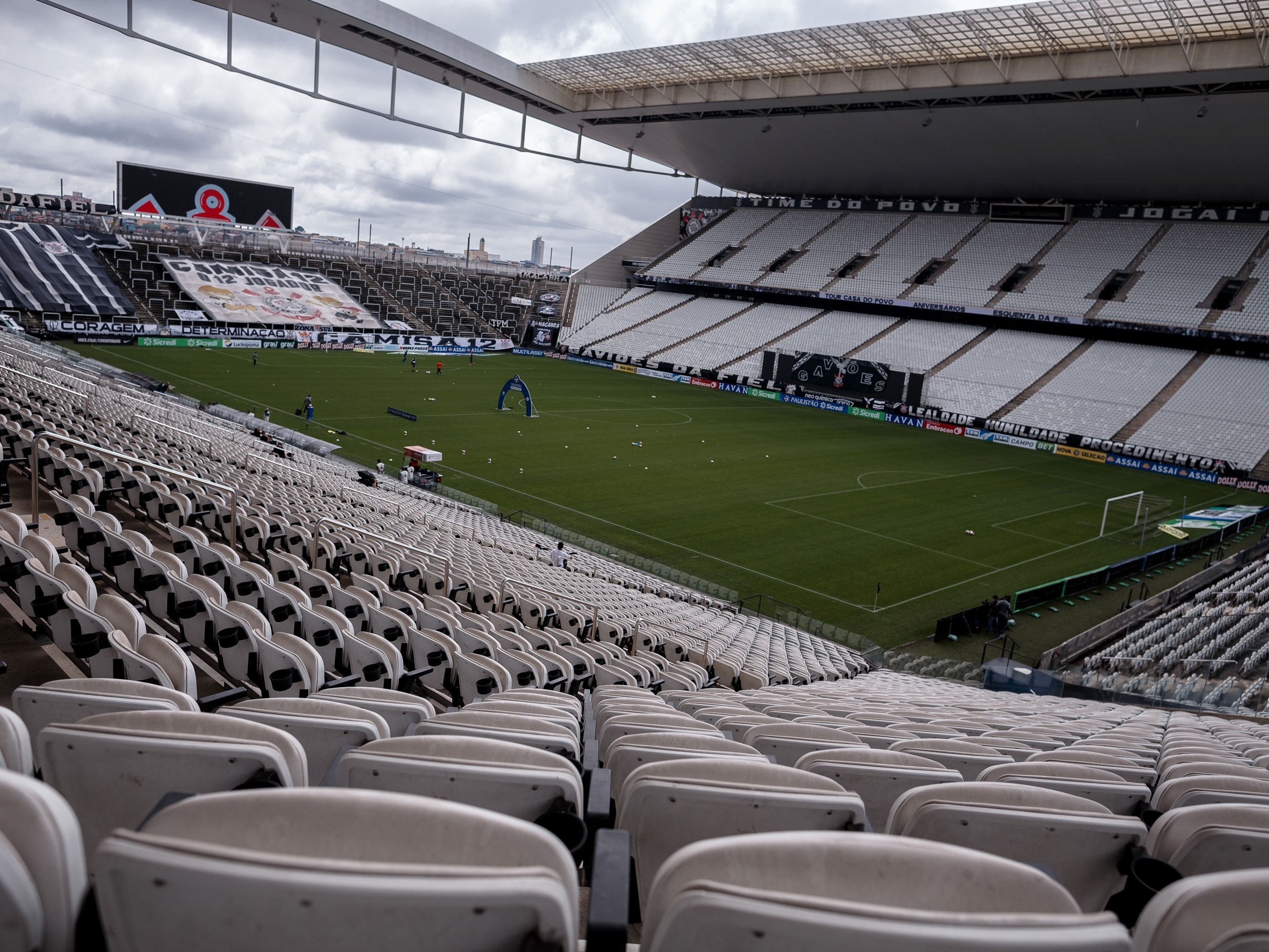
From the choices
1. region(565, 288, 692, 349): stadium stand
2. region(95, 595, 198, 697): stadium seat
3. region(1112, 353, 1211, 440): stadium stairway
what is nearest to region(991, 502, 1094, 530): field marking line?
region(1112, 353, 1211, 440): stadium stairway

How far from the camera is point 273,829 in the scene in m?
1.59

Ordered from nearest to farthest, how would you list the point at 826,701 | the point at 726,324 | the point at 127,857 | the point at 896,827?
1. the point at 127,857
2. the point at 896,827
3. the point at 826,701
4. the point at 726,324

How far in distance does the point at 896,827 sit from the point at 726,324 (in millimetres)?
72507

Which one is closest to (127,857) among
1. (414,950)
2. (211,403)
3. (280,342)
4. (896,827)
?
(414,950)

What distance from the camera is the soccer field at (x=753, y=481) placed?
26.4m

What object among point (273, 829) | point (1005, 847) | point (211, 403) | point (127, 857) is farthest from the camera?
point (211, 403)

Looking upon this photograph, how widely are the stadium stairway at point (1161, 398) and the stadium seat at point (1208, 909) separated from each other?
5501cm

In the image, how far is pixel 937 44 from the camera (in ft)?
151

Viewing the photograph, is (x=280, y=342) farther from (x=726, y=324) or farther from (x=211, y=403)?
(x=726, y=324)

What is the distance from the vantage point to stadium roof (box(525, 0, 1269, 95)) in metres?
39.4

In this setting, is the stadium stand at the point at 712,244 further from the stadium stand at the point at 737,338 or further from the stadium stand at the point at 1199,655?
the stadium stand at the point at 1199,655

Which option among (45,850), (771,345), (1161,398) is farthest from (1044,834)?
(771,345)

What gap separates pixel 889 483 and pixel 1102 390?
24.4 meters

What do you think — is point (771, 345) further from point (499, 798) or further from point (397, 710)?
point (499, 798)
